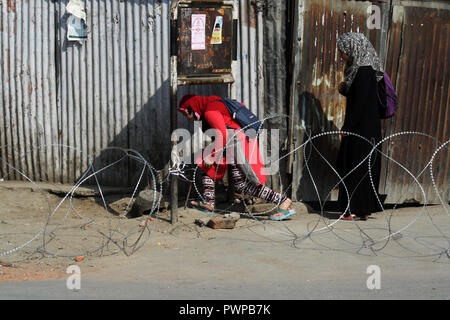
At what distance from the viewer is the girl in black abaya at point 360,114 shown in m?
6.05

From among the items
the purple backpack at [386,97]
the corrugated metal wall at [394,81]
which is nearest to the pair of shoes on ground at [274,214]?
the corrugated metal wall at [394,81]

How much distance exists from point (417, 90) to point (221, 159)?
9.27 feet

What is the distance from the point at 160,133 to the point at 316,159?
2042 mm

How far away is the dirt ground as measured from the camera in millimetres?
4820

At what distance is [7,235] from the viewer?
5586 mm

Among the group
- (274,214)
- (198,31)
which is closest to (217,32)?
(198,31)

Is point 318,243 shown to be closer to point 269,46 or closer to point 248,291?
point 248,291

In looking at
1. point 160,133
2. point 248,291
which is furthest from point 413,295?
point 160,133

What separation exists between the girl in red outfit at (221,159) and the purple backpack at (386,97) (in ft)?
5.09

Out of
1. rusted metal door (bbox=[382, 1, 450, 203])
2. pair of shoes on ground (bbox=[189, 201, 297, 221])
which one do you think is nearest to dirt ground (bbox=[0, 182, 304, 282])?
pair of shoes on ground (bbox=[189, 201, 297, 221])

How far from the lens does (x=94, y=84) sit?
697 cm

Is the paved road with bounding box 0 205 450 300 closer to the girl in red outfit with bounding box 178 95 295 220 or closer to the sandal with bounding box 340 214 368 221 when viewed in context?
the sandal with bounding box 340 214 368 221

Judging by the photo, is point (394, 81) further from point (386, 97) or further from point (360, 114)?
point (360, 114)

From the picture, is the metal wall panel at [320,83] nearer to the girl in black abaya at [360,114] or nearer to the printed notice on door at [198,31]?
the girl in black abaya at [360,114]
